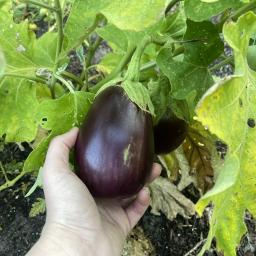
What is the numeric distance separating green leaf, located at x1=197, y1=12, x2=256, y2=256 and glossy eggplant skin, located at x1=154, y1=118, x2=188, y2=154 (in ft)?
1.07

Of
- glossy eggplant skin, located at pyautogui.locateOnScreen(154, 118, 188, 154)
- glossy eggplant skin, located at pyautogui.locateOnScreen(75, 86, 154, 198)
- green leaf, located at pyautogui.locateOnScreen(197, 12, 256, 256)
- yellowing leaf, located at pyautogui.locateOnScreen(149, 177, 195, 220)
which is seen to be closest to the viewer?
green leaf, located at pyautogui.locateOnScreen(197, 12, 256, 256)

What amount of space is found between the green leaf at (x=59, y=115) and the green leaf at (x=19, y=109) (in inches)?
5.4

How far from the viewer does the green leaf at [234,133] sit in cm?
64

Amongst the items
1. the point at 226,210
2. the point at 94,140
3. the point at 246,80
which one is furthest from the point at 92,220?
the point at 246,80

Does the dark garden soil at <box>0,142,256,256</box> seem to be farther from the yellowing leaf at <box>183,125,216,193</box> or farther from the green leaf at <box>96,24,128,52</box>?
the green leaf at <box>96,24,128,52</box>

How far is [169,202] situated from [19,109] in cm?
58

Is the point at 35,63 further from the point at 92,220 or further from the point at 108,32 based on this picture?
the point at 92,220

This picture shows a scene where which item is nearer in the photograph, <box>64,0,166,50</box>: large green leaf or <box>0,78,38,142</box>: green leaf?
<box>64,0,166,50</box>: large green leaf

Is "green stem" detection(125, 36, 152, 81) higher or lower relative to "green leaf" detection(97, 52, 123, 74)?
higher

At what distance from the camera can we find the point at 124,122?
0.89 metres

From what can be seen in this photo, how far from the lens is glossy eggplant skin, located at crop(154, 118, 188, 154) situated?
112 cm

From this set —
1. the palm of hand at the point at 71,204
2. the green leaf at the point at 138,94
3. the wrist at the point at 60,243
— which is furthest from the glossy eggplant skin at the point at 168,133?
the wrist at the point at 60,243

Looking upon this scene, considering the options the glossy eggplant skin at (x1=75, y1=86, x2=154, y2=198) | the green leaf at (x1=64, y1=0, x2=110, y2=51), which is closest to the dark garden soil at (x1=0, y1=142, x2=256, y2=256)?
the glossy eggplant skin at (x1=75, y1=86, x2=154, y2=198)

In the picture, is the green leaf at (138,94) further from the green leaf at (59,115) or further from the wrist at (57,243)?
the wrist at (57,243)
